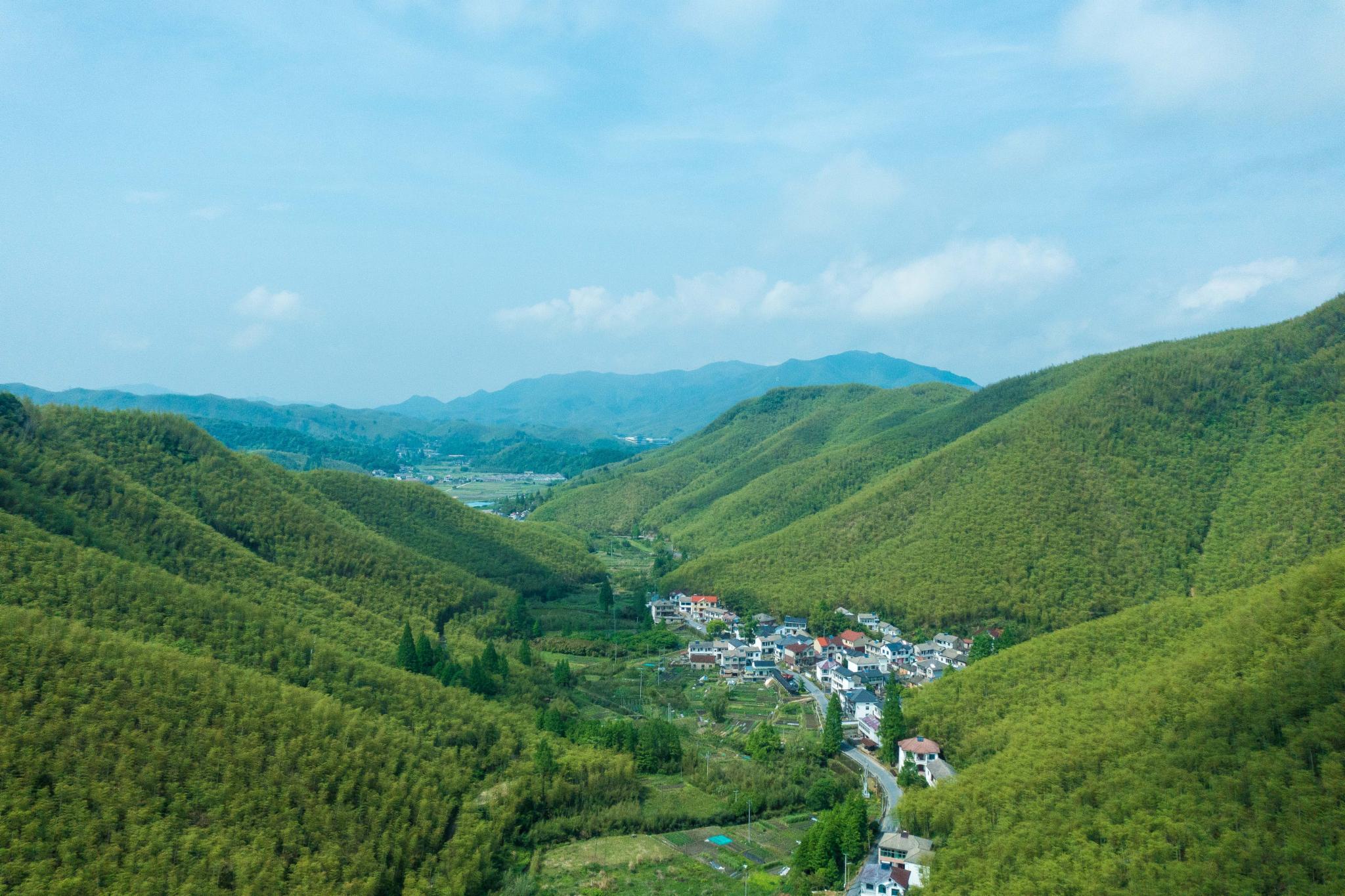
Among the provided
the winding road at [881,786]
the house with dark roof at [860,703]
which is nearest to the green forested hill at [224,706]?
the winding road at [881,786]

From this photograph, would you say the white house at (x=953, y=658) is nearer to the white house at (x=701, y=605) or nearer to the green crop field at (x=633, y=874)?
the white house at (x=701, y=605)

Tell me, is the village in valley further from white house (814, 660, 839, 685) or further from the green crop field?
the green crop field

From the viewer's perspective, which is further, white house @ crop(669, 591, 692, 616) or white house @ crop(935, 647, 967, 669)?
white house @ crop(669, 591, 692, 616)

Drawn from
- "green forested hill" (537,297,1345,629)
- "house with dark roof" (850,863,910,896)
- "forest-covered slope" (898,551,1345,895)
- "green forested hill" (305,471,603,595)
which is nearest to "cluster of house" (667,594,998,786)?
"green forested hill" (537,297,1345,629)

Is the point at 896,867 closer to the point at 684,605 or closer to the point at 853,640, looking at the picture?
the point at 853,640

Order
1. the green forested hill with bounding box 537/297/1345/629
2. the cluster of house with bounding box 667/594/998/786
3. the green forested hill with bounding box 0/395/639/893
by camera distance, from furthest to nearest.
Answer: the green forested hill with bounding box 537/297/1345/629 → the cluster of house with bounding box 667/594/998/786 → the green forested hill with bounding box 0/395/639/893

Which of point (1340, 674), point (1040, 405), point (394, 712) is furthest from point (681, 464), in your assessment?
point (1340, 674)
